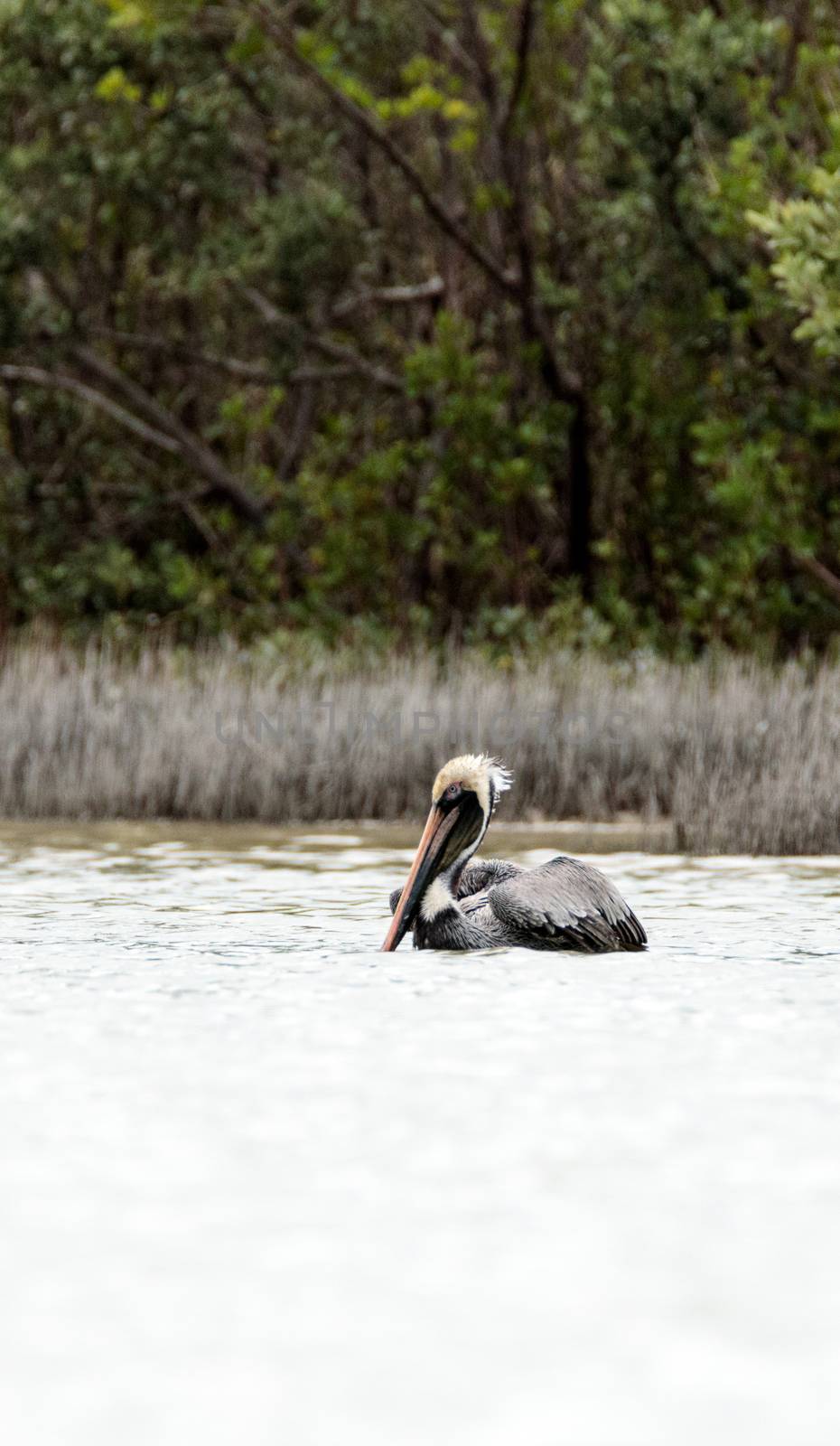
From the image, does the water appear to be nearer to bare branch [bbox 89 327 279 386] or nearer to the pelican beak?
the pelican beak

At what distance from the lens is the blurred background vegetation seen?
18344mm

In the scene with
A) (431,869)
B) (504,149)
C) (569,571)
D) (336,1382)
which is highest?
(504,149)

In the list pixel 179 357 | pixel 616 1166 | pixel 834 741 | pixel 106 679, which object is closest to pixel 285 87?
pixel 179 357

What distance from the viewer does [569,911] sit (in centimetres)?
771

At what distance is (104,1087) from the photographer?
564cm

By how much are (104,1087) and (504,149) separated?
48.0 ft

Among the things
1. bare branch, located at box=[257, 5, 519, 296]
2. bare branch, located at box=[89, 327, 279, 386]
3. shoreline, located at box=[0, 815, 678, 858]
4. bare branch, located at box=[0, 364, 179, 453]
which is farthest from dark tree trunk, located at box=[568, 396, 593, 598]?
shoreline, located at box=[0, 815, 678, 858]

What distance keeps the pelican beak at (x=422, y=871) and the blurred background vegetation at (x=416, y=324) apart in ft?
30.4

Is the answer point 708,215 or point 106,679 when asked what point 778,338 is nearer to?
point 708,215

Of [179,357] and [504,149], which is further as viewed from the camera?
[179,357]

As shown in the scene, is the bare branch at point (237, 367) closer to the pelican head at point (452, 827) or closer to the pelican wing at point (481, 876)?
the pelican wing at point (481, 876)

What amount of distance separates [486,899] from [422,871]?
1.12 ft

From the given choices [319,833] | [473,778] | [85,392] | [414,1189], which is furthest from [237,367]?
[414,1189]

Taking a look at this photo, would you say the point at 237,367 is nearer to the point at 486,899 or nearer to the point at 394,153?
the point at 394,153
